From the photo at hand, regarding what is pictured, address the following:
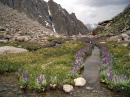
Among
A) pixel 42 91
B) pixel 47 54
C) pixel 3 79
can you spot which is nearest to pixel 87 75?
pixel 42 91

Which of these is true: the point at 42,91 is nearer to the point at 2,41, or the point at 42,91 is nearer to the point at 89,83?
the point at 89,83

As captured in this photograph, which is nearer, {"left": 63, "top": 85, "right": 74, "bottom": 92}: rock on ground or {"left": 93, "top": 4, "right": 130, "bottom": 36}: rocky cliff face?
{"left": 63, "top": 85, "right": 74, "bottom": 92}: rock on ground

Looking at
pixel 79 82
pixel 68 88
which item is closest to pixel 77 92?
pixel 68 88

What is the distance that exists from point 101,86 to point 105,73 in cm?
129

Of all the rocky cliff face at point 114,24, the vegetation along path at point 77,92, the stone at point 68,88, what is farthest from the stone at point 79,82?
the rocky cliff face at point 114,24

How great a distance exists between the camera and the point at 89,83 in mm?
13266

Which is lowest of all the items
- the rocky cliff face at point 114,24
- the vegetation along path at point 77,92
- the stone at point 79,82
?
the vegetation along path at point 77,92

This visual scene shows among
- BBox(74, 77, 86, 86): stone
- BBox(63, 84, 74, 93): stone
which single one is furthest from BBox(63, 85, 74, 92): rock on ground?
BBox(74, 77, 86, 86): stone

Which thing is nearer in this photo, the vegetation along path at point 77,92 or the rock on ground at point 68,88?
the vegetation along path at point 77,92

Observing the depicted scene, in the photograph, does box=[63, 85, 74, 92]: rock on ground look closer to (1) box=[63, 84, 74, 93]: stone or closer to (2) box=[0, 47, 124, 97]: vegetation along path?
(1) box=[63, 84, 74, 93]: stone

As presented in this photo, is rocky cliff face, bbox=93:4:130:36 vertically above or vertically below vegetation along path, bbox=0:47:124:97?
above

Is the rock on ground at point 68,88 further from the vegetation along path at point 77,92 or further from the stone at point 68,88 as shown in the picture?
the vegetation along path at point 77,92

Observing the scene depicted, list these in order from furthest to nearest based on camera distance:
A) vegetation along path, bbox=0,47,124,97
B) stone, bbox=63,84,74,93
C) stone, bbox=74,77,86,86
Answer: stone, bbox=74,77,86,86
stone, bbox=63,84,74,93
vegetation along path, bbox=0,47,124,97

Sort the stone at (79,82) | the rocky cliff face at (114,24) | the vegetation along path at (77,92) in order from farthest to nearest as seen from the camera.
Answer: the rocky cliff face at (114,24) → the stone at (79,82) → the vegetation along path at (77,92)
